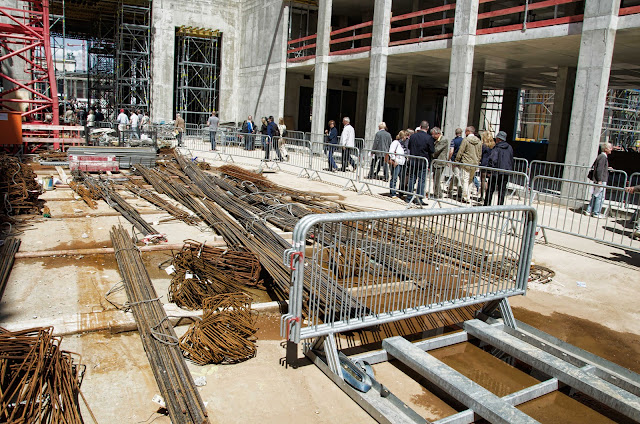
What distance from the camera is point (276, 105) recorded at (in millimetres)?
29109

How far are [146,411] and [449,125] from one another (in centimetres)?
1584

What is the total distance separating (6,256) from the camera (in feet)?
22.6

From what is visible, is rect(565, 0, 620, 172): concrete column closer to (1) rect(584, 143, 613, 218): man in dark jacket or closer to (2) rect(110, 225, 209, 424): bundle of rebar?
(1) rect(584, 143, 613, 218): man in dark jacket

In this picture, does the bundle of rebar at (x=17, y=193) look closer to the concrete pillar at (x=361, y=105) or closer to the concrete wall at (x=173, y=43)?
the concrete wall at (x=173, y=43)

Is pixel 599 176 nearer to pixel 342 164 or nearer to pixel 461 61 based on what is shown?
pixel 461 61

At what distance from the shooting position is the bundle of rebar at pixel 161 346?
12.1ft

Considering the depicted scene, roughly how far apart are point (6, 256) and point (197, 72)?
93.7ft

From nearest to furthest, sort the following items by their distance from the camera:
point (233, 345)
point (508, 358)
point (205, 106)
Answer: point (233, 345)
point (508, 358)
point (205, 106)

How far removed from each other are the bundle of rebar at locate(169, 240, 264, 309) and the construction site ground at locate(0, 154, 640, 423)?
27cm

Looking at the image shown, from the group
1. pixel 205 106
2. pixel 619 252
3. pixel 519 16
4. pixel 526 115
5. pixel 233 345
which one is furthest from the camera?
pixel 526 115

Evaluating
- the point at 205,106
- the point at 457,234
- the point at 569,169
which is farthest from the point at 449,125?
the point at 205,106

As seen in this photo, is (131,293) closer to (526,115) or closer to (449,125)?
(449,125)

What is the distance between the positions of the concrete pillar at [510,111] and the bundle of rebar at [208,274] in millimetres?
28984

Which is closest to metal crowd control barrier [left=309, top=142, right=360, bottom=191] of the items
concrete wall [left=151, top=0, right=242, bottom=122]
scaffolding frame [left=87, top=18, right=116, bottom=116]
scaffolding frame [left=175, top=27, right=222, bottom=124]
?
concrete wall [left=151, top=0, right=242, bottom=122]
